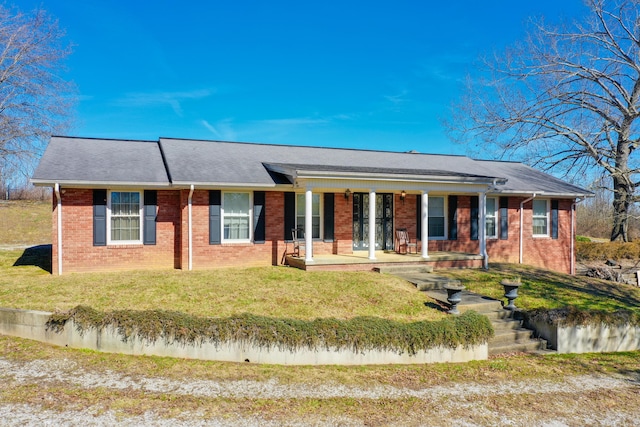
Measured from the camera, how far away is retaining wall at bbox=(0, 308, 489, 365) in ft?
23.6

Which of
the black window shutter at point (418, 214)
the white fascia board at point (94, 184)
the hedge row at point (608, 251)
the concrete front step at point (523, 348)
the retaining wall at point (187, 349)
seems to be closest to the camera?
the retaining wall at point (187, 349)

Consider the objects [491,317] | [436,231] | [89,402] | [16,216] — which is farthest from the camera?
[16,216]

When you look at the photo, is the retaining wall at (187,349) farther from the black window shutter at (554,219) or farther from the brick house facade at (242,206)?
the black window shutter at (554,219)

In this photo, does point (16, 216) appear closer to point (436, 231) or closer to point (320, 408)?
point (436, 231)

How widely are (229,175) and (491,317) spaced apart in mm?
8420

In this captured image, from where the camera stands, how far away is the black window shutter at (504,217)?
1669 cm

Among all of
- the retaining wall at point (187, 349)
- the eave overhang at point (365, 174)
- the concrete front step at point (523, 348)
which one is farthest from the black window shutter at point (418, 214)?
the retaining wall at point (187, 349)

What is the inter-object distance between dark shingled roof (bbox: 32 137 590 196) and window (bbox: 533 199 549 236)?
70cm

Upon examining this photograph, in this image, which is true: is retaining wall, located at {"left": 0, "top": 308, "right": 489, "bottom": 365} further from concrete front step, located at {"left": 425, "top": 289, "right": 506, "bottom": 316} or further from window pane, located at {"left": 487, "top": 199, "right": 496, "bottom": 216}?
window pane, located at {"left": 487, "top": 199, "right": 496, "bottom": 216}

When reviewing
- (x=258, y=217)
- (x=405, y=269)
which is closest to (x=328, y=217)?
(x=258, y=217)

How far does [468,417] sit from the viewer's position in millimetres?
5426

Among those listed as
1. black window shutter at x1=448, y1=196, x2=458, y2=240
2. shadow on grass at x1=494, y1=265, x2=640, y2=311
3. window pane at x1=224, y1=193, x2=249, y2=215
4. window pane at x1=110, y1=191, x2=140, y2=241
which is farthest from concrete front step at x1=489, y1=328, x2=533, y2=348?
window pane at x1=110, y1=191, x2=140, y2=241

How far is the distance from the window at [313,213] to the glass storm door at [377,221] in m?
1.39

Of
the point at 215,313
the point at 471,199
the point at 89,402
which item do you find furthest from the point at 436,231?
the point at 89,402
